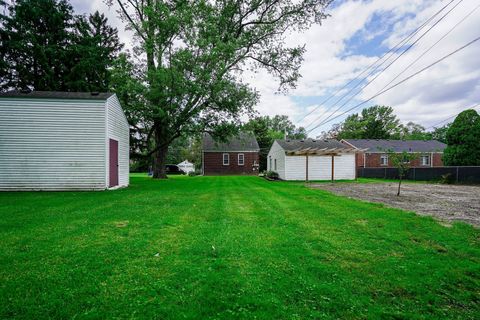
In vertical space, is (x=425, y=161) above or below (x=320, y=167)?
above

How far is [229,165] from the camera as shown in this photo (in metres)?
32.2

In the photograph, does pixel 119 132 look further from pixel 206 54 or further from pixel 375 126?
pixel 375 126

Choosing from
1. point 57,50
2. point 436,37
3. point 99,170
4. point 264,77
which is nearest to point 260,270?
point 99,170

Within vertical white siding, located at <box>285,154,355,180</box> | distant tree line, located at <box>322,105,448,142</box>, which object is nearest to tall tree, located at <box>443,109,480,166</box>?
vertical white siding, located at <box>285,154,355,180</box>

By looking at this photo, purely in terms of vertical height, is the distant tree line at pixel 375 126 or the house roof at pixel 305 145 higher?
the distant tree line at pixel 375 126

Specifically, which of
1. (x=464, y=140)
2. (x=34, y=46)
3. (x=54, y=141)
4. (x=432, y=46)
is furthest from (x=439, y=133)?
(x=34, y=46)

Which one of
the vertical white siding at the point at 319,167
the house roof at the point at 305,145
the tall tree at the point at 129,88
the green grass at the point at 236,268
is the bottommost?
the green grass at the point at 236,268

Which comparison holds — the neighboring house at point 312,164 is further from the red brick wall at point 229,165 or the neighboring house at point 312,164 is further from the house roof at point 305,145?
the red brick wall at point 229,165

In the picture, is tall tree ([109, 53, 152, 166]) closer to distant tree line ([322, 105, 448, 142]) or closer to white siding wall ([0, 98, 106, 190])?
white siding wall ([0, 98, 106, 190])

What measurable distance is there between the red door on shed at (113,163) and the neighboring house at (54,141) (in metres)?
0.63

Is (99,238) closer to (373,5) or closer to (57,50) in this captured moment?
(373,5)

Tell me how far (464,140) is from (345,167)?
28.3 ft

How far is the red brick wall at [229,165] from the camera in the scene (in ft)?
105

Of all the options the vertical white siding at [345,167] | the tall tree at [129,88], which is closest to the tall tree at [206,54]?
the tall tree at [129,88]
